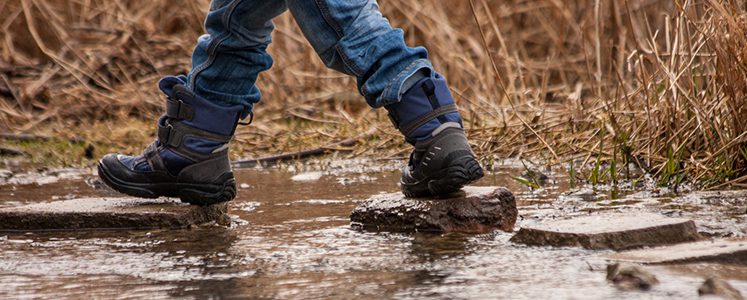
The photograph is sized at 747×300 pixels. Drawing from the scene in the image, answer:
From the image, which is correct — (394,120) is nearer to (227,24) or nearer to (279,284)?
(227,24)

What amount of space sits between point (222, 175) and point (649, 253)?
126 cm

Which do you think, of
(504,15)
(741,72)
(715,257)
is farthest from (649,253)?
(504,15)

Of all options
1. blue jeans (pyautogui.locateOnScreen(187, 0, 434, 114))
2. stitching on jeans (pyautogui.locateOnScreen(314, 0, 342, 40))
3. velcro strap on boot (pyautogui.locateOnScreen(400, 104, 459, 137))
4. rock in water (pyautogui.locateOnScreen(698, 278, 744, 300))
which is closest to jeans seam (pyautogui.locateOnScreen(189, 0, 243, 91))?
blue jeans (pyautogui.locateOnScreen(187, 0, 434, 114))

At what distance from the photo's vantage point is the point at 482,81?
19.6ft

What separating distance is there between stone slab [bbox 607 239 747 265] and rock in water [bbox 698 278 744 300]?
24cm

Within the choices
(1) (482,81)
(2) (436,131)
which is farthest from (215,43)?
(1) (482,81)

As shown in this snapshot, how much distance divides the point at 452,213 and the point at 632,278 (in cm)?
84

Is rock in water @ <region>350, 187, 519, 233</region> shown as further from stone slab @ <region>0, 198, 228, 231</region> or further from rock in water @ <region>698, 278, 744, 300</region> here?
rock in water @ <region>698, 278, 744, 300</region>

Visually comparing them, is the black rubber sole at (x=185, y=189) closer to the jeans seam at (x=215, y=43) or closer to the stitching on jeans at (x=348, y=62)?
the jeans seam at (x=215, y=43)

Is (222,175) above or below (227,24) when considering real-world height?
below

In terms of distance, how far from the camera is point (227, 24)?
2.73 metres

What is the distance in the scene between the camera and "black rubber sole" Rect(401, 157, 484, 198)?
263 cm

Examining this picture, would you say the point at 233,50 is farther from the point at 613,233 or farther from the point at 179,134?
the point at 613,233

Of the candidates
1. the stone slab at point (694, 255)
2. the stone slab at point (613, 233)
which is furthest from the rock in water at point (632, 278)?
the stone slab at point (613, 233)
